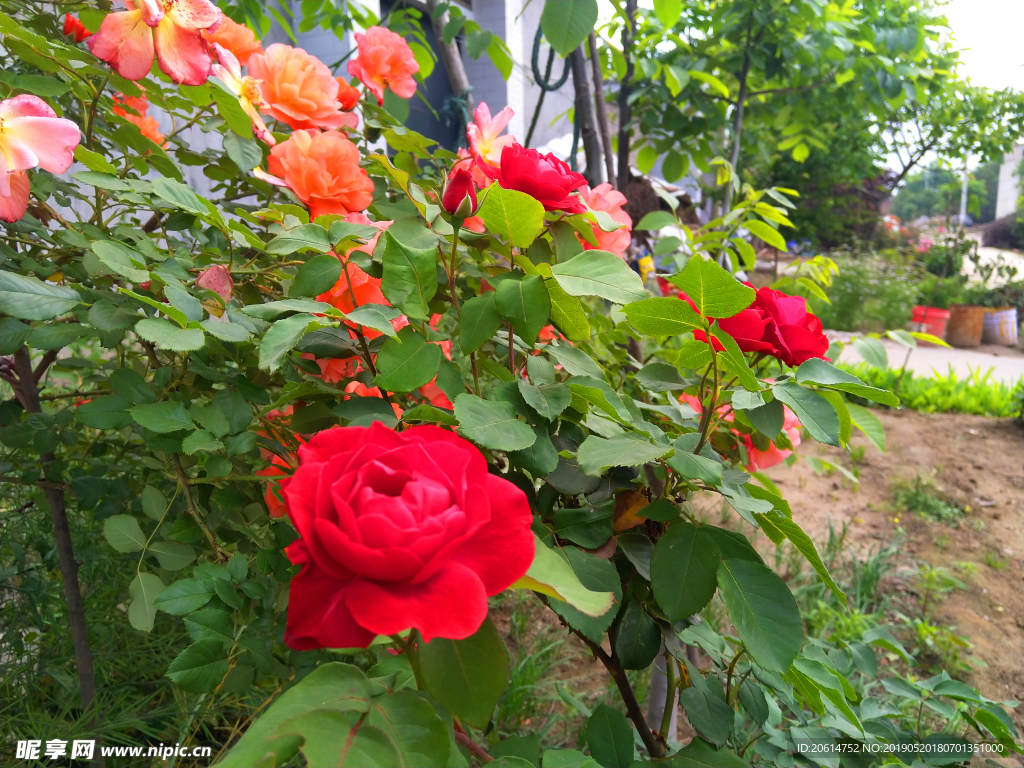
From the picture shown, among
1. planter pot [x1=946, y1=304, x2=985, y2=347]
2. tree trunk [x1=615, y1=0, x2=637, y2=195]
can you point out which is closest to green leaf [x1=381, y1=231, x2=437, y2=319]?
tree trunk [x1=615, y1=0, x2=637, y2=195]

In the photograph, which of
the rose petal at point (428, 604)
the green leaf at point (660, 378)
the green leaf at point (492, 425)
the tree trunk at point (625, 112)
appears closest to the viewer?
the rose petal at point (428, 604)

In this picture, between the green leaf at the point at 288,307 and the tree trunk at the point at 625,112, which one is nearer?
the green leaf at the point at 288,307

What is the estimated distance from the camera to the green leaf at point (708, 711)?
55 cm

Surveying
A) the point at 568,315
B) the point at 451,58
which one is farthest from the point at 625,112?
the point at 568,315

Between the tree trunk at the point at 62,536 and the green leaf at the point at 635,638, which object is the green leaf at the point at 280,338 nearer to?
the green leaf at the point at 635,638

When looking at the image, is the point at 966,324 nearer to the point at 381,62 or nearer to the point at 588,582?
the point at 381,62

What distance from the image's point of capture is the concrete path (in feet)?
17.4

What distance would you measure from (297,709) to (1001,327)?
28.7ft

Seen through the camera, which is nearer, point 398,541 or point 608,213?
point 398,541

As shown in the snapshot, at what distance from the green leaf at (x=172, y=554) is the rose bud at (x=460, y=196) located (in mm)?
397

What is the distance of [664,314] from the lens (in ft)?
1.38

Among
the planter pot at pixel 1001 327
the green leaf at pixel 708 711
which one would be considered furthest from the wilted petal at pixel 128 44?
the planter pot at pixel 1001 327

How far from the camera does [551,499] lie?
19.6 inches

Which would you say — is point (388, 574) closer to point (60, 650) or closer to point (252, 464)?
point (252, 464)
